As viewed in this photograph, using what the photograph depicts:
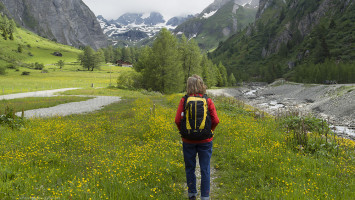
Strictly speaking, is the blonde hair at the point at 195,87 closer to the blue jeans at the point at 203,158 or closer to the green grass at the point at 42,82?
the blue jeans at the point at 203,158

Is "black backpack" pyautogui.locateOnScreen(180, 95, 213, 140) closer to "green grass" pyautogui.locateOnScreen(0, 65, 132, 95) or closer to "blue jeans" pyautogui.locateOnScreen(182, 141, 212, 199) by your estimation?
"blue jeans" pyautogui.locateOnScreen(182, 141, 212, 199)

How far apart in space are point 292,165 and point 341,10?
570 ft

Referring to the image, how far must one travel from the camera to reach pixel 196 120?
15.0 feet

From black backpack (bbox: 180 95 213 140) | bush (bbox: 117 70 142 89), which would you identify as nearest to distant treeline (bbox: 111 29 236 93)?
bush (bbox: 117 70 142 89)

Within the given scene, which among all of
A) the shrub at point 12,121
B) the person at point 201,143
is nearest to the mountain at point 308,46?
the person at point 201,143

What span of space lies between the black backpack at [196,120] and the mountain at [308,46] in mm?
81824

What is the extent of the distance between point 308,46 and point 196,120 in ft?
490

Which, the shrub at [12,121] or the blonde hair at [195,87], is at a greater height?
the blonde hair at [195,87]

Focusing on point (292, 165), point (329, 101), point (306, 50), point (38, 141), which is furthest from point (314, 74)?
point (38, 141)

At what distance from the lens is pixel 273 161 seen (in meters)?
6.67

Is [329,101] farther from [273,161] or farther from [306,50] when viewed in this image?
[306,50]

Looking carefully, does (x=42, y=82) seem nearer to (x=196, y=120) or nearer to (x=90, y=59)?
(x=90, y=59)

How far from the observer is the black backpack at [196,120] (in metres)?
4.56

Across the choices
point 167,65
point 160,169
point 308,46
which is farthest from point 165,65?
point 308,46
